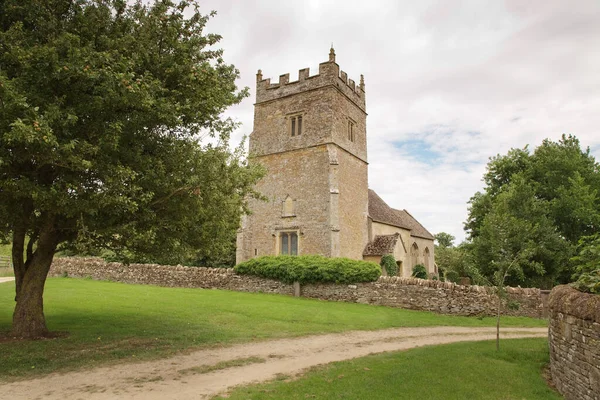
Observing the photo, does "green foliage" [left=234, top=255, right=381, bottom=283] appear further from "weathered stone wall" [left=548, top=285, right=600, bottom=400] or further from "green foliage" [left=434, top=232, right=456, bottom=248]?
"green foliage" [left=434, top=232, right=456, bottom=248]

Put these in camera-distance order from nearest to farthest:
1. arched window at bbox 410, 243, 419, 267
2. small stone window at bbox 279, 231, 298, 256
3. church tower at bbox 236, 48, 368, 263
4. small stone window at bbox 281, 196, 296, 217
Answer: church tower at bbox 236, 48, 368, 263 → small stone window at bbox 279, 231, 298, 256 → small stone window at bbox 281, 196, 296, 217 → arched window at bbox 410, 243, 419, 267

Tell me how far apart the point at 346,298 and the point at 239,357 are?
11706mm

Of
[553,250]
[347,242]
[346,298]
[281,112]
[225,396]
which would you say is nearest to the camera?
[225,396]

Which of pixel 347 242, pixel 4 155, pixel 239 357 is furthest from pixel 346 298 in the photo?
pixel 4 155

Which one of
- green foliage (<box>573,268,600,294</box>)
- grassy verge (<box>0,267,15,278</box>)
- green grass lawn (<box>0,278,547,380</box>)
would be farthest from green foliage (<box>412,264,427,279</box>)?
grassy verge (<box>0,267,15,278</box>)

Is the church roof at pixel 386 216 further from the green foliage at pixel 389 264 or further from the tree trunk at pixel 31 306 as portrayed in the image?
the tree trunk at pixel 31 306

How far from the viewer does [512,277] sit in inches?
982

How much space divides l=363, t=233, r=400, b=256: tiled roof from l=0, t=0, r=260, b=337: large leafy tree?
18.5m

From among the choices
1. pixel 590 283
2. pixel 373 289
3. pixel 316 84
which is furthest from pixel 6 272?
pixel 590 283

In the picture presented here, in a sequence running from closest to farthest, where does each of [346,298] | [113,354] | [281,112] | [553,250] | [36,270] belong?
1. [113,354]
2. [36,270]
3. [346,298]
4. [553,250]
5. [281,112]

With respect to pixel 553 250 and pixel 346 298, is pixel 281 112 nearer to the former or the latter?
pixel 346 298

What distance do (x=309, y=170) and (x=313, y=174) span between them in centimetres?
42

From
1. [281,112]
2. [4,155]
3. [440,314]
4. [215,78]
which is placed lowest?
[440,314]

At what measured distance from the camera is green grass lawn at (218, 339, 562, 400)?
21.7 ft
